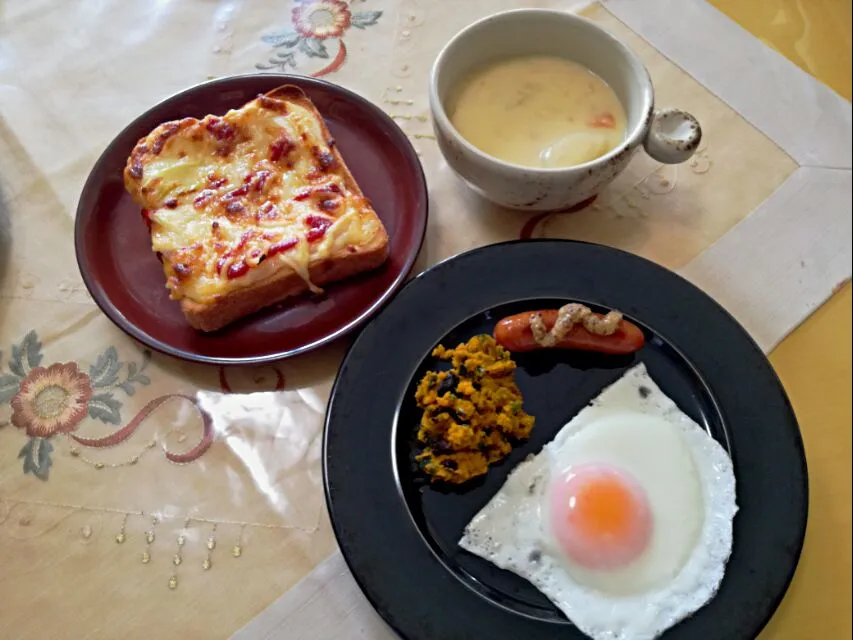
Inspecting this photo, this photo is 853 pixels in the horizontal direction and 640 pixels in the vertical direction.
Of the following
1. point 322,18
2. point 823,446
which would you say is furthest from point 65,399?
point 823,446

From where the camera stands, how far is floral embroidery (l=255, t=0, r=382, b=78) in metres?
1.81

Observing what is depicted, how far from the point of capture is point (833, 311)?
1.46 m

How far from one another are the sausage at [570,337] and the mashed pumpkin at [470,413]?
0.03 m

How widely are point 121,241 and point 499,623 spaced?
3.66 feet

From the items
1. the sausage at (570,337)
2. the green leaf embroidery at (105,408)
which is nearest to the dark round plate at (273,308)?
the green leaf embroidery at (105,408)

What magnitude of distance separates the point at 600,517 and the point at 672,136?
770 mm

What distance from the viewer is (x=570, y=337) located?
1310 mm

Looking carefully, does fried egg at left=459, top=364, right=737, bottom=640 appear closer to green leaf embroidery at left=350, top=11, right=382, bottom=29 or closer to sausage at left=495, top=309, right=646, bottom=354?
sausage at left=495, top=309, right=646, bottom=354

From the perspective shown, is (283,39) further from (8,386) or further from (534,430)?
(534,430)

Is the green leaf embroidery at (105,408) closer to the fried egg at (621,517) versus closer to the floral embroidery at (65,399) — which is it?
the floral embroidery at (65,399)

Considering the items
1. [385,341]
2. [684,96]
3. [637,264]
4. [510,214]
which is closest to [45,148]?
[385,341]

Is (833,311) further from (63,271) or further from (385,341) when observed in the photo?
(63,271)

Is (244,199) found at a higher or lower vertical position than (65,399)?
higher

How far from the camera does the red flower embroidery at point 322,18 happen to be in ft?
6.06
